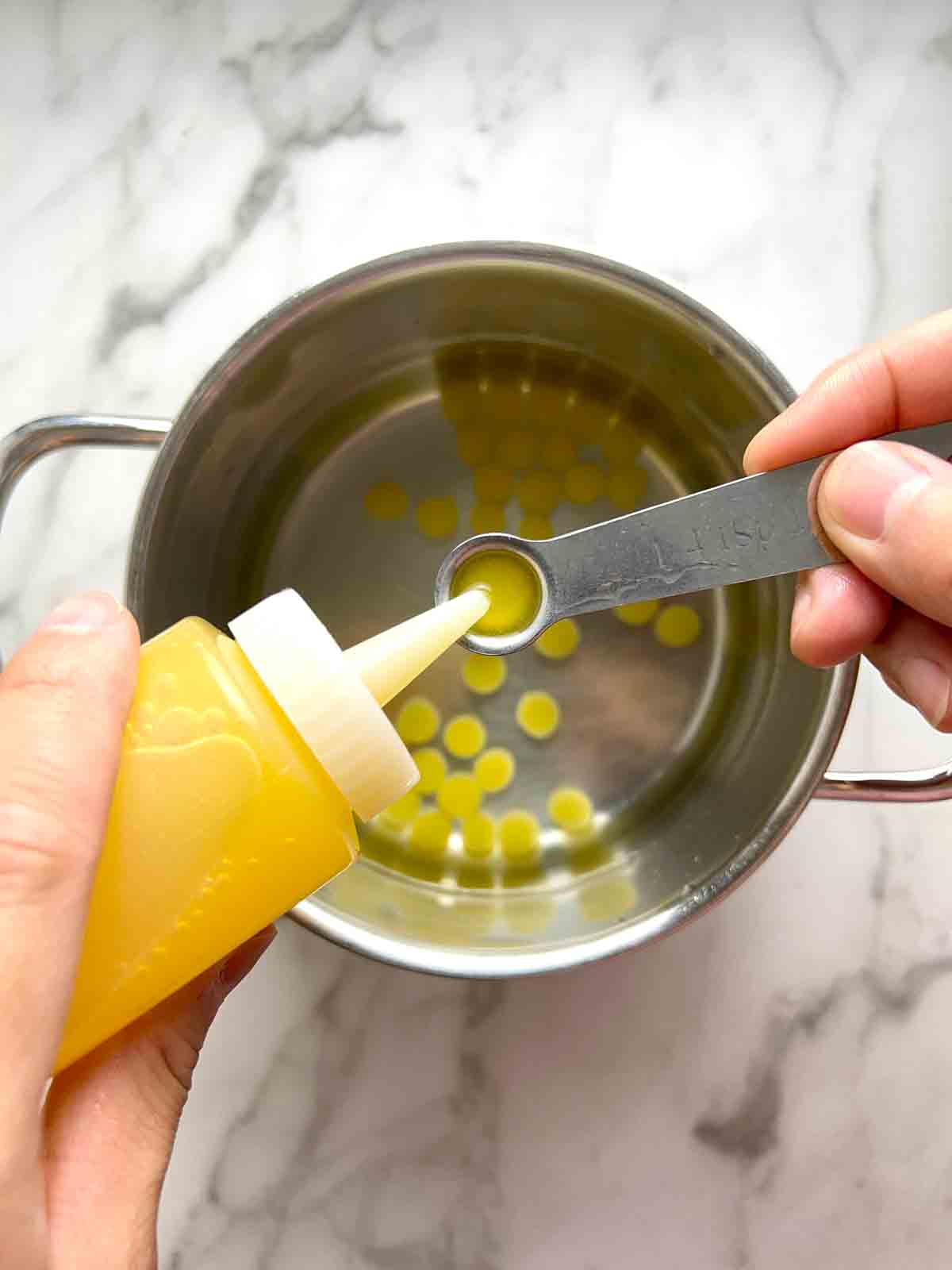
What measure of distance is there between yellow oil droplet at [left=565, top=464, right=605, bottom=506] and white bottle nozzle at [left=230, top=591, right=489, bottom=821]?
1.43 ft

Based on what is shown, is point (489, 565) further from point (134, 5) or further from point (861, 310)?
point (134, 5)

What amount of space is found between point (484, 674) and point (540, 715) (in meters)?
0.06

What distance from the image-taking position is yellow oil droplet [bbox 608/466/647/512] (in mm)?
866

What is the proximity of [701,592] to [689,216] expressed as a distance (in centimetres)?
29

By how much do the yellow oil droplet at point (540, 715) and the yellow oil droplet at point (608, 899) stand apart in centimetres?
13

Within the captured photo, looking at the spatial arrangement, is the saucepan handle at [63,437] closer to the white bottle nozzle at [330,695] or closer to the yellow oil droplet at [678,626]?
the white bottle nozzle at [330,695]

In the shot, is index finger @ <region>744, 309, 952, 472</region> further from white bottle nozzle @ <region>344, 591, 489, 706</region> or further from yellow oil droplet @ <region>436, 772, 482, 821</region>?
yellow oil droplet @ <region>436, 772, 482, 821</region>

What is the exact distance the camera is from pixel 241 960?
0.60 meters

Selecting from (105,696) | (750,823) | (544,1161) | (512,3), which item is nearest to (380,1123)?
(544,1161)

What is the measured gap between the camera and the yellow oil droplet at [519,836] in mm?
827

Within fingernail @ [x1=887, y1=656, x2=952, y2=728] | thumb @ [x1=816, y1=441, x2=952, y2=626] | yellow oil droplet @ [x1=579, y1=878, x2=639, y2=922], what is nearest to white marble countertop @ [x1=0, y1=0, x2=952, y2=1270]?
yellow oil droplet @ [x1=579, y1=878, x2=639, y2=922]

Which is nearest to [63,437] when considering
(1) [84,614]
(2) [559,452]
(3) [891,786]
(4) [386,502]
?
(1) [84,614]

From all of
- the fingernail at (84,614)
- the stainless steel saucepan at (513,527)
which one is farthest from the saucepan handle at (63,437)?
the fingernail at (84,614)

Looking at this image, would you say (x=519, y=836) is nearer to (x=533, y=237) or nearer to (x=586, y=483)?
(x=586, y=483)
